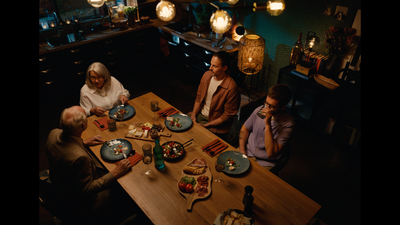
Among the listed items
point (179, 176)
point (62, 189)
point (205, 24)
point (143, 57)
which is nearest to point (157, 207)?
point (179, 176)

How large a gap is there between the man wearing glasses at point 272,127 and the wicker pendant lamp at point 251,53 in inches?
45.3

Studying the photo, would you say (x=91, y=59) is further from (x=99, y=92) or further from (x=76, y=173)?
(x=76, y=173)

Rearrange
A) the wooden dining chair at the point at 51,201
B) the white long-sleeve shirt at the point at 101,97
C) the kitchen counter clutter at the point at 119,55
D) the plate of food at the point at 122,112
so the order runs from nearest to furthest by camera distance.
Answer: the wooden dining chair at the point at 51,201 → the plate of food at the point at 122,112 → the white long-sleeve shirt at the point at 101,97 → the kitchen counter clutter at the point at 119,55

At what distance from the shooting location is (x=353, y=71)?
10.4ft

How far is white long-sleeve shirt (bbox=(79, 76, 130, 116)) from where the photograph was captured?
2.83m

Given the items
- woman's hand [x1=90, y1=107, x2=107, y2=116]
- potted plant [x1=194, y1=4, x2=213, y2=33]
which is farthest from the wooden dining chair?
potted plant [x1=194, y1=4, x2=213, y2=33]

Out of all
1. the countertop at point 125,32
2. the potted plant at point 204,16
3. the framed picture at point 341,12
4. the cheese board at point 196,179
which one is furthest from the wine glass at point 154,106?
the framed picture at point 341,12

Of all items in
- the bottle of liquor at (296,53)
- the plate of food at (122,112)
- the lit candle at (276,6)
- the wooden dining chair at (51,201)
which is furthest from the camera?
the bottle of liquor at (296,53)

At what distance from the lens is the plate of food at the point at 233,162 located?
1998 mm

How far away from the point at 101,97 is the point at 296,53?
2.69 m

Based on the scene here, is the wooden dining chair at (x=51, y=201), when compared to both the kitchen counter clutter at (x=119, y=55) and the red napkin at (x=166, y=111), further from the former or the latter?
the kitchen counter clutter at (x=119, y=55)

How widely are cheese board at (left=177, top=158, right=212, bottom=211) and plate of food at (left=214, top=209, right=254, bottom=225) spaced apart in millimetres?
204

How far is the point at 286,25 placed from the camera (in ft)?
12.3

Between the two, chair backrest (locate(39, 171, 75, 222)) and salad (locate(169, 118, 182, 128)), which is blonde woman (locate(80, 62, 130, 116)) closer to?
salad (locate(169, 118, 182, 128))
